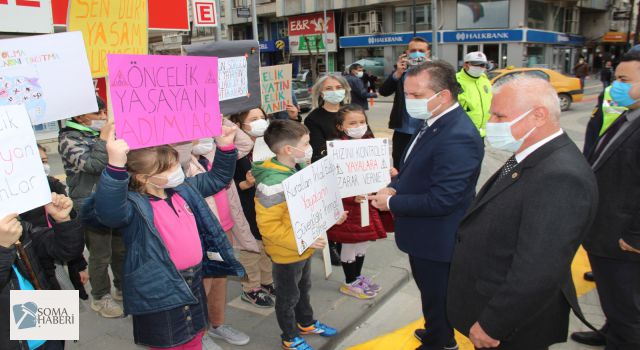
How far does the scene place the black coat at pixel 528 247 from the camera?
1881 mm

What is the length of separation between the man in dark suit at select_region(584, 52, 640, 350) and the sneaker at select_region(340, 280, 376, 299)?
5.78 ft

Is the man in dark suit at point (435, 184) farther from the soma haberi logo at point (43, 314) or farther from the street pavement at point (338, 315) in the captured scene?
the soma haberi logo at point (43, 314)

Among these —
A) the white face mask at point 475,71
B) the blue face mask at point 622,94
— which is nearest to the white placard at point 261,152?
the blue face mask at point 622,94

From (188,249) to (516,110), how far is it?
1.82m

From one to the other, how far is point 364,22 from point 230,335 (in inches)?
1290

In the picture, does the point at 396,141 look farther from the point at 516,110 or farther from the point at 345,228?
the point at 516,110

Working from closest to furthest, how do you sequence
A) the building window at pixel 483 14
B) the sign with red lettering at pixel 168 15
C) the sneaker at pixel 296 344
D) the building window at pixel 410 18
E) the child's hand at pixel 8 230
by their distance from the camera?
1. the child's hand at pixel 8 230
2. the sneaker at pixel 296 344
3. the sign with red lettering at pixel 168 15
4. the building window at pixel 483 14
5. the building window at pixel 410 18

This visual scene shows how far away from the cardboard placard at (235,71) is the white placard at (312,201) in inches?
45.4

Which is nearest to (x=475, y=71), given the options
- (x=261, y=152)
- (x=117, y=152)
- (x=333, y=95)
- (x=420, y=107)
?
(x=333, y=95)

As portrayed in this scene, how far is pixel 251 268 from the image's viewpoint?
13.1 feet

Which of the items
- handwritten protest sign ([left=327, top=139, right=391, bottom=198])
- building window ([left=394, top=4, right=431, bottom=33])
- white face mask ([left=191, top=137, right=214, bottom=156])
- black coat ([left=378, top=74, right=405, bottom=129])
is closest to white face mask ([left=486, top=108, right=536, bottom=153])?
handwritten protest sign ([left=327, top=139, right=391, bottom=198])

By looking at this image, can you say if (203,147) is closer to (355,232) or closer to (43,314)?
(355,232)

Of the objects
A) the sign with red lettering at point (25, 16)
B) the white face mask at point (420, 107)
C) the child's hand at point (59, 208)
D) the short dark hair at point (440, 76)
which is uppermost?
the sign with red lettering at point (25, 16)

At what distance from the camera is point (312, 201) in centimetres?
312
